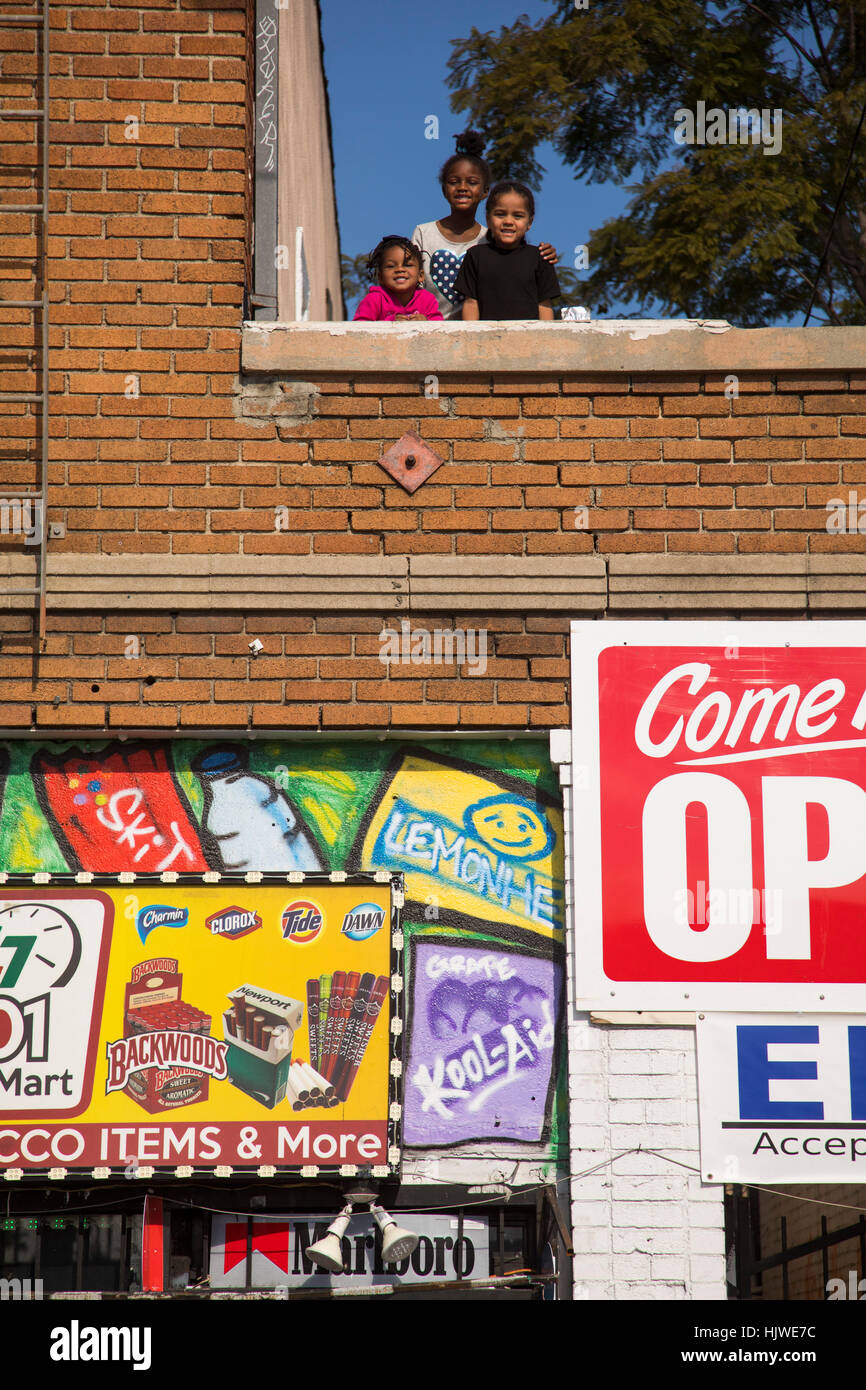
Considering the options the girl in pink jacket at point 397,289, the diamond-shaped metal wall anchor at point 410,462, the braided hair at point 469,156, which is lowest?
the diamond-shaped metal wall anchor at point 410,462

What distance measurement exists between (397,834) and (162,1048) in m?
1.39

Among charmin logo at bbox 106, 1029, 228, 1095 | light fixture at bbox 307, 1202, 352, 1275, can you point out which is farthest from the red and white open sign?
charmin logo at bbox 106, 1029, 228, 1095

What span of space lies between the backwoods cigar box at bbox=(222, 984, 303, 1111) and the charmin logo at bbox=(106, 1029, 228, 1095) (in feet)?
0.21

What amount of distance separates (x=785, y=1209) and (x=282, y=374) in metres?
7.21

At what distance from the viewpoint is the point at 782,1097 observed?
18.4 feet

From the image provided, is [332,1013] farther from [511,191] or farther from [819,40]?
[819,40]

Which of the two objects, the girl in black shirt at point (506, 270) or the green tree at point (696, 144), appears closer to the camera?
the girl in black shirt at point (506, 270)

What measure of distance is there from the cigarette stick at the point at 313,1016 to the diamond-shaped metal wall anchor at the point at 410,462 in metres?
2.31

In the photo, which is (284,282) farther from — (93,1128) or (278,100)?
(93,1128)

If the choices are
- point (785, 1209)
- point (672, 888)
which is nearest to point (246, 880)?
point (672, 888)

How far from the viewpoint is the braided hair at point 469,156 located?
727 centimetres

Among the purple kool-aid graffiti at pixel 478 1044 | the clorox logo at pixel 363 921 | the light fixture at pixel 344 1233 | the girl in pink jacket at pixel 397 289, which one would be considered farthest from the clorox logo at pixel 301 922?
the girl in pink jacket at pixel 397 289

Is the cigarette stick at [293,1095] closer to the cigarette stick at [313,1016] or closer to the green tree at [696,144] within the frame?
the cigarette stick at [313,1016]
